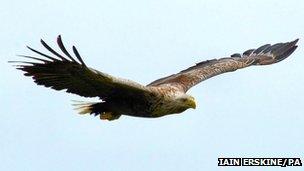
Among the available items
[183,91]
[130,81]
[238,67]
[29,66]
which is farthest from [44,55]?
[238,67]

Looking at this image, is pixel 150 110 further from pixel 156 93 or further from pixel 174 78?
pixel 174 78

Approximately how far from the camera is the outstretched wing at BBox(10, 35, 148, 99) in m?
14.2

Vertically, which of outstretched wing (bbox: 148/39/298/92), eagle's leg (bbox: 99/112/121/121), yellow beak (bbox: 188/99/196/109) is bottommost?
eagle's leg (bbox: 99/112/121/121)

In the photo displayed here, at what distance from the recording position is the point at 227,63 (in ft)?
62.4

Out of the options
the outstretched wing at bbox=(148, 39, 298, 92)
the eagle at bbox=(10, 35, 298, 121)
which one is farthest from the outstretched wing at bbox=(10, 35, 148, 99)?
the outstretched wing at bbox=(148, 39, 298, 92)

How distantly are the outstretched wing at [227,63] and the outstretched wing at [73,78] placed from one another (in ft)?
5.94

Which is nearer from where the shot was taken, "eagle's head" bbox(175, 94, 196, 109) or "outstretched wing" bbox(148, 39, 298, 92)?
"eagle's head" bbox(175, 94, 196, 109)

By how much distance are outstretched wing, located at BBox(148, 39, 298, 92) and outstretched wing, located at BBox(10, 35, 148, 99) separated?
181 cm

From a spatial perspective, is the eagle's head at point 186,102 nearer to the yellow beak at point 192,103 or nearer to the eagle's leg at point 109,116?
the yellow beak at point 192,103

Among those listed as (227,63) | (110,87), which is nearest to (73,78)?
(110,87)

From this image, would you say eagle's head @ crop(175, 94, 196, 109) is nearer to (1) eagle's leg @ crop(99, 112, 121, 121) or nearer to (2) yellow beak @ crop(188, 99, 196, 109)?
(2) yellow beak @ crop(188, 99, 196, 109)

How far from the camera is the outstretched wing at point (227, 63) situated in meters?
17.4

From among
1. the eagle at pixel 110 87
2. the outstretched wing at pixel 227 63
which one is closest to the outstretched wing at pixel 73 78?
the eagle at pixel 110 87

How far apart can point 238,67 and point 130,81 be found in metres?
4.61
